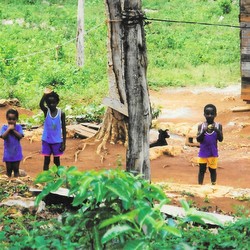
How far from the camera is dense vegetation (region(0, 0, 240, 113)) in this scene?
16891mm

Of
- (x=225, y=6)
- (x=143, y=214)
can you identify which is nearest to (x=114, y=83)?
(x=143, y=214)

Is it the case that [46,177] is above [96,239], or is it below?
above

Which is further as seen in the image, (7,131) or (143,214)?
(7,131)

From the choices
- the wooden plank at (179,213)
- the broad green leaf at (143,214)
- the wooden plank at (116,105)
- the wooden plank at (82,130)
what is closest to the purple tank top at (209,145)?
the wooden plank at (179,213)

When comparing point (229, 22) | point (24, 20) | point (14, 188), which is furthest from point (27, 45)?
point (14, 188)

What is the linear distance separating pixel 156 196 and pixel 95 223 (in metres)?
0.39

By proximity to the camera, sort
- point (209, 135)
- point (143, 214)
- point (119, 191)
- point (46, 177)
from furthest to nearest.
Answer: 1. point (209, 135)
2. point (46, 177)
3. point (119, 191)
4. point (143, 214)

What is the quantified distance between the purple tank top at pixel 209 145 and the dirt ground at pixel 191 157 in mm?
394

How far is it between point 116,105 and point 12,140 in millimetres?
3107

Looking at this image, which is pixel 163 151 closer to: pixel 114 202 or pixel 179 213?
pixel 179 213

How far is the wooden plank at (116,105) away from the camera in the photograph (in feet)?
33.4

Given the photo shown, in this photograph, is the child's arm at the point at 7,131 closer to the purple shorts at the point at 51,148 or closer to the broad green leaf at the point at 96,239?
the purple shorts at the point at 51,148

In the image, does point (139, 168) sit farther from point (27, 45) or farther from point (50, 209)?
point (27, 45)

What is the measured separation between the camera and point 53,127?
25.3 ft
